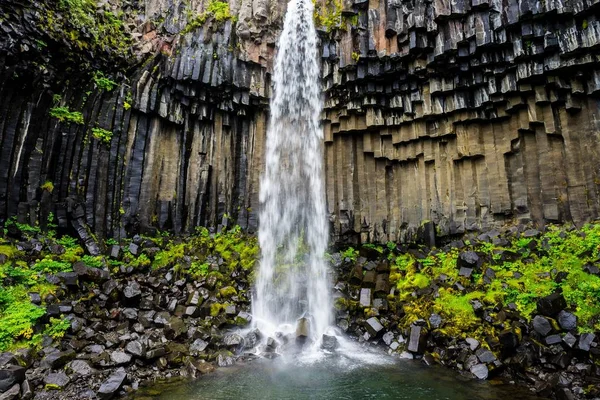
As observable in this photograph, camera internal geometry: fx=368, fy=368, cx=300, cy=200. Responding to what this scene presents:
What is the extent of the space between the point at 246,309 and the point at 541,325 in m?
7.76

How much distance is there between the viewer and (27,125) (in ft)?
38.0

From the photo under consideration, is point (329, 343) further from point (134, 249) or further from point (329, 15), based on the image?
point (329, 15)

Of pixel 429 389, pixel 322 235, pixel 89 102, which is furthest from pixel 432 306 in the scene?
pixel 89 102

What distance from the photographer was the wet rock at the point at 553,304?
804 cm

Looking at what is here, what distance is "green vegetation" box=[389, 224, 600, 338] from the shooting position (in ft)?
27.7

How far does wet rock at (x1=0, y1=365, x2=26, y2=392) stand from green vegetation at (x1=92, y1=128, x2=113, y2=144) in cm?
859

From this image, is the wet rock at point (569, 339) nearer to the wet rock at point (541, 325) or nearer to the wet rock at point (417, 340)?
the wet rock at point (541, 325)

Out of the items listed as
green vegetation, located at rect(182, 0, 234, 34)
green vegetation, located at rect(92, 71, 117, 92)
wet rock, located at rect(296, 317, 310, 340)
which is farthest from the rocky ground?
green vegetation, located at rect(182, 0, 234, 34)

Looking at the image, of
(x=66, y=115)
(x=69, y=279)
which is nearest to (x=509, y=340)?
(x=69, y=279)

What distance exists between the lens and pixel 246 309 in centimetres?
1145

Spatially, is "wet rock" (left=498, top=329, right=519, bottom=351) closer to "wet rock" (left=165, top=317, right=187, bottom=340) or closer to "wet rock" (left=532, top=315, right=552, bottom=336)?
"wet rock" (left=532, top=315, right=552, bottom=336)

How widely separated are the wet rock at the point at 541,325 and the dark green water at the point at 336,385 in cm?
147

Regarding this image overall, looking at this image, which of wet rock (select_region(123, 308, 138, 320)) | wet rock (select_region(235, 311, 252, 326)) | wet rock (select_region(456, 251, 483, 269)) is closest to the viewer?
wet rock (select_region(123, 308, 138, 320))

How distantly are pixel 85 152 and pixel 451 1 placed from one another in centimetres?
1349
